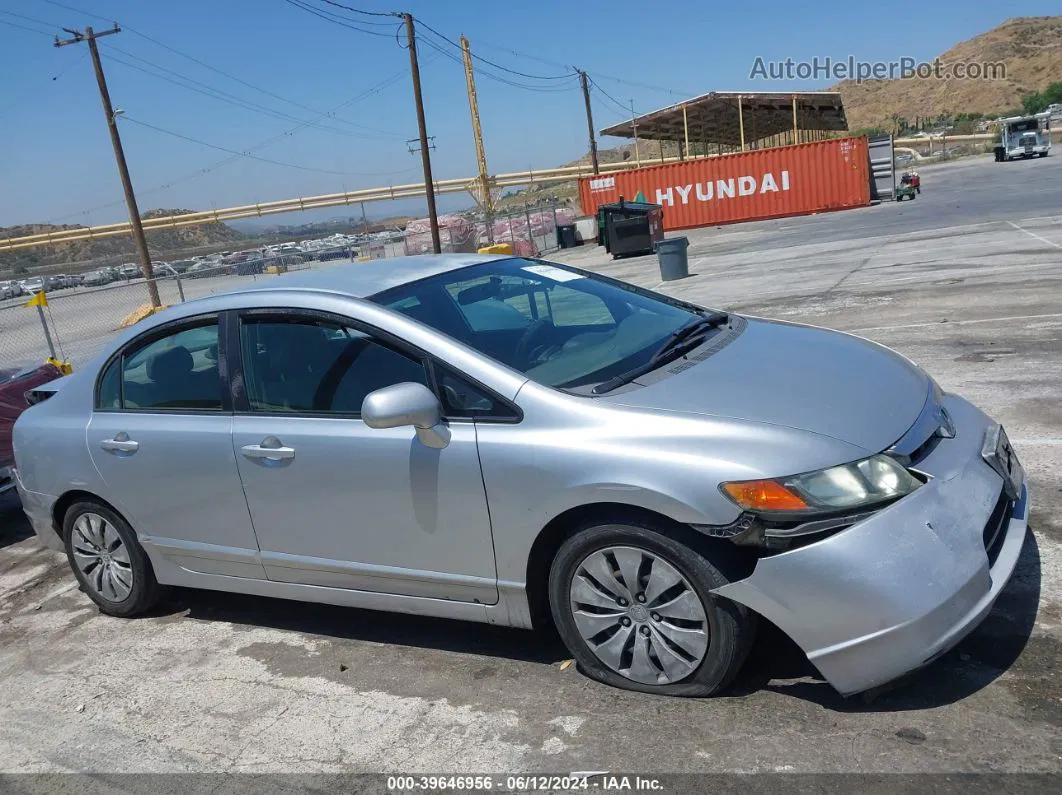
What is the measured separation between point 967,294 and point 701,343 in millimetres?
7808

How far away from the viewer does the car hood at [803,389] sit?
3080 millimetres

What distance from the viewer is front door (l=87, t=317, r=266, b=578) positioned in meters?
4.11

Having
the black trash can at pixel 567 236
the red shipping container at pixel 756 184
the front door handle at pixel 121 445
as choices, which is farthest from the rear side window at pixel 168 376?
the black trash can at pixel 567 236

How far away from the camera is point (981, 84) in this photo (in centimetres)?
12338

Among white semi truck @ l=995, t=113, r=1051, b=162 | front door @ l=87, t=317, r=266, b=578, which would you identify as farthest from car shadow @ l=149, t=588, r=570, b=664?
white semi truck @ l=995, t=113, r=1051, b=162

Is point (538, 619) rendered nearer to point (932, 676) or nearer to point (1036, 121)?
point (932, 676)

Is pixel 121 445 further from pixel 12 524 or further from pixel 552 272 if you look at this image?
pixel 12 524

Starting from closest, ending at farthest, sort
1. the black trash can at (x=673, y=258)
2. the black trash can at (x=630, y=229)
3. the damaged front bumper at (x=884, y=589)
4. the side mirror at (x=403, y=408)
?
the damaged front bumper at (x=884, y=589) → the side mirror at (x=403, y=408) → the black trash can at (x=673, y=258) → the black trash can at (x=630, y=229)

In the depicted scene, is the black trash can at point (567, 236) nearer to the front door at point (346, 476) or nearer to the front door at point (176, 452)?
the front door at point (176, 452)

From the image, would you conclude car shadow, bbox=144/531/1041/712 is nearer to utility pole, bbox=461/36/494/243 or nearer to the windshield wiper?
the windshield wiper

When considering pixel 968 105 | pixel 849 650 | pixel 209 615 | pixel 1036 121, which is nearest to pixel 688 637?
pixel 849 650

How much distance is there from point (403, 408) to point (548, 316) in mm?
1134

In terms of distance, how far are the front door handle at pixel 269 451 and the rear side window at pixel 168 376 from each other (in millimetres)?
325

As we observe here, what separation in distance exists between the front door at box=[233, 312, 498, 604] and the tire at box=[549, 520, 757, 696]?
1.19 ft
